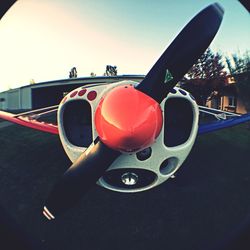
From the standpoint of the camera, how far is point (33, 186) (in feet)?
6.95

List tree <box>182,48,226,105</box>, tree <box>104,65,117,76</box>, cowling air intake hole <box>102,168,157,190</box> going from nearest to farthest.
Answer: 1. cowling air intake hole <box>102,168,157,190</box>
2. tree <box>104,65,117,76</box>
3. tree <box>182,48,226,105</box>

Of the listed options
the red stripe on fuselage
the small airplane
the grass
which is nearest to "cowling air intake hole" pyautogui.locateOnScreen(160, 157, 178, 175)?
the small airplane

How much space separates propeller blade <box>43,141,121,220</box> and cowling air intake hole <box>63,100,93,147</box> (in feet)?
1.23

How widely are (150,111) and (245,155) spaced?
2999 mm

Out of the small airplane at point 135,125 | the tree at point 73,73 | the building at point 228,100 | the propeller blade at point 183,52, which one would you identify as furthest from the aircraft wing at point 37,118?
the building at point 228,100

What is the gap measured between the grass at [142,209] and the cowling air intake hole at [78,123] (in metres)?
0.69

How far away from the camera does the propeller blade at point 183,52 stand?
0.82 m

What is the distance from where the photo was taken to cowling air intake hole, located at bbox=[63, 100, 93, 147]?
135cm

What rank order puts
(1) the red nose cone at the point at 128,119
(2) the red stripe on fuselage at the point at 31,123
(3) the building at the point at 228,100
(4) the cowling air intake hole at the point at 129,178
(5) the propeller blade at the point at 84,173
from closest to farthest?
1. (1) the red nose cone at the point at 128,119
2. (5) the propeller blade at the point at 84,173
3. (4) the cowling air intake hole at the point at 129,178
4. (2) the red stripe on fuselage at the point at 31,123
5. (3) the building at the point at 228,100

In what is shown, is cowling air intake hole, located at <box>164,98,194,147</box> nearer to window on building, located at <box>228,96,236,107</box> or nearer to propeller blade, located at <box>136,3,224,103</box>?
propeller blade, located at <box>136,3,224,103</box>

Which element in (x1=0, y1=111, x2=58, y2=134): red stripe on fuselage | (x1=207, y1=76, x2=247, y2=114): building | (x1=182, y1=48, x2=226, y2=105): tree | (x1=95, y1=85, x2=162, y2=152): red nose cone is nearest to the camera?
(x1=95, y1=85, x2=162, y2=152): red nose cone

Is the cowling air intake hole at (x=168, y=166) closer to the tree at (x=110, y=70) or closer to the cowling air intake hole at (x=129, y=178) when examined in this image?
the cowling air intake hole at (x=129, y=178)

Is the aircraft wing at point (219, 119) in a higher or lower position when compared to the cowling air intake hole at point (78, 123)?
lower

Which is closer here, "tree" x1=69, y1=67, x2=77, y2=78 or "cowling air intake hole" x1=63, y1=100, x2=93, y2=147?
"cowling air intake hole" x1=63, y1=100, x2=93, y2=147
